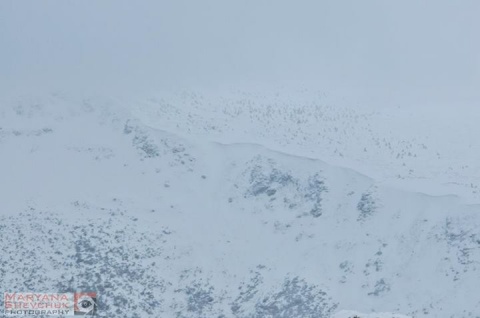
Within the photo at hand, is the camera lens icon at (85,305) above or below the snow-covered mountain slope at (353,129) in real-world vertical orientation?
below

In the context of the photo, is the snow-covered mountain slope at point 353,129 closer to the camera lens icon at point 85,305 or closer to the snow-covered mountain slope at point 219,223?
the snow-covered mountain slope at point 219,223

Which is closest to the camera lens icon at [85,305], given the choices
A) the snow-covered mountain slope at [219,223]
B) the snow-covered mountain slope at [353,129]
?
the snow-covered mountain slope at [219,223]

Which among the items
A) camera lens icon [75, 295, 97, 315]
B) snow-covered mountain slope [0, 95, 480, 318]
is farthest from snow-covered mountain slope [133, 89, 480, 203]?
camera lens icon [75, 295, 97, 315]

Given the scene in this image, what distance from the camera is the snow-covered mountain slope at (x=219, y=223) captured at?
3316 cm

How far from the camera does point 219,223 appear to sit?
40500 mm

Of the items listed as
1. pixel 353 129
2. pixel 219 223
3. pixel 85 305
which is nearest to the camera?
pixel 85 305

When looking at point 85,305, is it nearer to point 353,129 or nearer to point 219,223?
point 219,223

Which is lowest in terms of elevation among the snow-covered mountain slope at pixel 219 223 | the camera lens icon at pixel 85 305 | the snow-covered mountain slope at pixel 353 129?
the camera lens icon at pixel 85 305

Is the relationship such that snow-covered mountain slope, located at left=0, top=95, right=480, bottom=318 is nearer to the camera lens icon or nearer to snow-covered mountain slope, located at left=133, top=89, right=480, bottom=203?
snow-covered mountain slope, located at left=133, top=89, right=480, bottom=203

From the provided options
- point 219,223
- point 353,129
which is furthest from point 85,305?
point 353,129

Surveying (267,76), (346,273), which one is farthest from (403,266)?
(267,76)

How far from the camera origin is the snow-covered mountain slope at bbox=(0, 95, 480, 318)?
33156 mm

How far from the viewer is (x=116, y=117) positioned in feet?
165

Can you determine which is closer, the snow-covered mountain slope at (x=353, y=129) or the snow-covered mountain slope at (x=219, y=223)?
the snow-covered mountain slope at (x=219, y=223)
